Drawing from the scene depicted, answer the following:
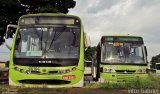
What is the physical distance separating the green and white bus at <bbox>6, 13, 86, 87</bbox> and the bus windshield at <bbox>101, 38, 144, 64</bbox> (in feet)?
18.7

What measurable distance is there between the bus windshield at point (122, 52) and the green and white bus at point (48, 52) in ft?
18.7

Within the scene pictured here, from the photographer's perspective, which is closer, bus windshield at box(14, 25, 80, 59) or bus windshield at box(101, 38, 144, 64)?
bus windshield at box(14, 25, 80, 59)

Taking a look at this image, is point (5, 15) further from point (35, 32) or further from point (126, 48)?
point (35, 32)

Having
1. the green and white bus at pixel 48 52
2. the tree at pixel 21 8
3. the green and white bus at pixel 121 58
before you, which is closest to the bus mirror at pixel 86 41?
the green and white bus at pixel 48 52

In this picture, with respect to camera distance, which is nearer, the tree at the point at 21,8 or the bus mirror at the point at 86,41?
the bus mirror at the point at 86,41

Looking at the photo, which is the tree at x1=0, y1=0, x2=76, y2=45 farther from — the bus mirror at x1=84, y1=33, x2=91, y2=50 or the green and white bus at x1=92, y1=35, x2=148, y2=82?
the bus mirror at x1=84, y1=33, x2=91, y2=50

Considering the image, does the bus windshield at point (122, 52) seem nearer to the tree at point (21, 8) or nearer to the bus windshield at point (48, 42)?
the bus windshield at point (48, 42)

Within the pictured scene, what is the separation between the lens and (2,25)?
34969 millimetres

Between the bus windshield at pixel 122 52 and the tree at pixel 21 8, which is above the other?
the tree at pixel 21 8

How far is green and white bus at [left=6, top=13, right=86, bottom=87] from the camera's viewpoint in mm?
13609

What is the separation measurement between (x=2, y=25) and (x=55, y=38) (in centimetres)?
2115

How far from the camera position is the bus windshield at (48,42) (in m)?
14.1

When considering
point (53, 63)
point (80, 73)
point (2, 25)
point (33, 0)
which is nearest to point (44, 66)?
point (53, 63)

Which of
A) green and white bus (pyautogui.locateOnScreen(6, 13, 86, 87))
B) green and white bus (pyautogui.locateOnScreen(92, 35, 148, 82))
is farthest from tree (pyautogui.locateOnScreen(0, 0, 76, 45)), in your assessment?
green and white bus (pyautogui.locateOnScreen(6, 13, 86, 87))
